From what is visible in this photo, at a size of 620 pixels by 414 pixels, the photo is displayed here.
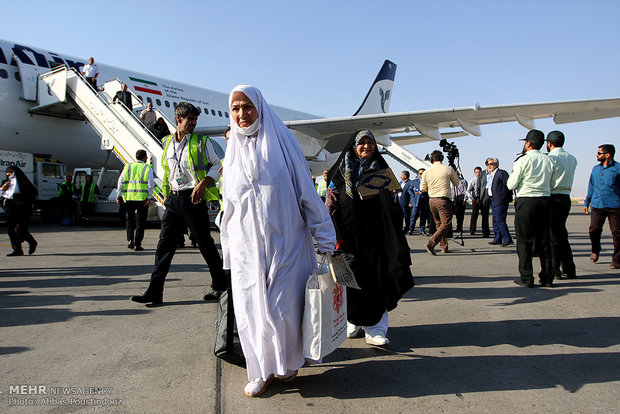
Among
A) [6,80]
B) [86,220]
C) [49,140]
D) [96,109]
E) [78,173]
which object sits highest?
[6,80]

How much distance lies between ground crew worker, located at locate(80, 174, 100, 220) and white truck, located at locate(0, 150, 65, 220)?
107 cm

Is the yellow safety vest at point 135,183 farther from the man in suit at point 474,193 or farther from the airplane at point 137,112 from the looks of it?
the man in suit at point 474,193

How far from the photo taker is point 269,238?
2.29 meters

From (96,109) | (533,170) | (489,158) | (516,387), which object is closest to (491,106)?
(489,158)

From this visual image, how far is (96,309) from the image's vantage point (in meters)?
4.01

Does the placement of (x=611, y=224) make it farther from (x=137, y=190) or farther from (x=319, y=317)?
(x=137, y=190)

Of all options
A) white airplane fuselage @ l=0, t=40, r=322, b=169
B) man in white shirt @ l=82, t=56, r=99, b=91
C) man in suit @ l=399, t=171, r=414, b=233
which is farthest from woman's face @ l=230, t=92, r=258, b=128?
man in white shirt @ l=82, t=56, r=99, b=91

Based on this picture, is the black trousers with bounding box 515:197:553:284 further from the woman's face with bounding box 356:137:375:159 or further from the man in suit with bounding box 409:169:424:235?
the man in suit with bounding box 409:169:424:235

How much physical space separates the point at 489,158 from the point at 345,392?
28.7ft

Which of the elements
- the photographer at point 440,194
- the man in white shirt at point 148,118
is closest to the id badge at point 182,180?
the photographer at point 440,194

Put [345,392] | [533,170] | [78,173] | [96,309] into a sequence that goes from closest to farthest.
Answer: [345,392], [96,309], [533,170], [78,173]

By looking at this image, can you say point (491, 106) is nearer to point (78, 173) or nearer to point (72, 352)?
point (72, 352)

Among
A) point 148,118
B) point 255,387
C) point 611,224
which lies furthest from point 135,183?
point 611,224

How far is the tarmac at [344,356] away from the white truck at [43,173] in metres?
8.20
